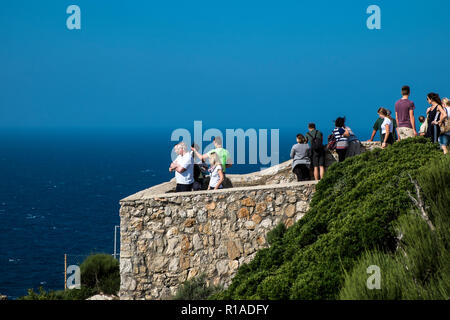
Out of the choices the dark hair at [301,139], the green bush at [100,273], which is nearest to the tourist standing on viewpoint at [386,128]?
the dark hair at [301,139]

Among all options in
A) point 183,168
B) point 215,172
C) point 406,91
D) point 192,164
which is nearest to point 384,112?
point 406,91

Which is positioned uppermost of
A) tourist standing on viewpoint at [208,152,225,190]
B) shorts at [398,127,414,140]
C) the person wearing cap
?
shorts at [398,127,414,140]

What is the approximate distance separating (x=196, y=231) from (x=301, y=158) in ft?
10.2

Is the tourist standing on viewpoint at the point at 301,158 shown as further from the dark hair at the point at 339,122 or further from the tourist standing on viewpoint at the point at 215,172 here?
the tourist standing on viewpoint at the point at 215,172

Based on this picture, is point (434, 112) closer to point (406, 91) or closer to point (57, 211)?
point (406, 91)

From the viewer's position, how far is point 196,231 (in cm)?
1194

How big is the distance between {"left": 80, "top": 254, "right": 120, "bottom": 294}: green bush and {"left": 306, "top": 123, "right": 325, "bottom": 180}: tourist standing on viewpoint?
18.9 feet

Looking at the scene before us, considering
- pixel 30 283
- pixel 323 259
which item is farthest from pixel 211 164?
pixel 30 283

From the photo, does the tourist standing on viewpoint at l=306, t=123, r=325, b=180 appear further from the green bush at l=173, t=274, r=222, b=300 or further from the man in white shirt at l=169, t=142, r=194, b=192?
the green bush at l=173, t=274, r=222, b=300

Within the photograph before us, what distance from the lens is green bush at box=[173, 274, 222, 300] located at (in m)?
11.3

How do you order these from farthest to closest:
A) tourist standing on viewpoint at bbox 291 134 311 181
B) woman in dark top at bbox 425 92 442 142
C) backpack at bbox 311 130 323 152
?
backpack at bbox 311 130 323 152 < tourist standing on viewpoint at bbox 291 134 311 181 < woman in dark top at bbox 425 92 442 142

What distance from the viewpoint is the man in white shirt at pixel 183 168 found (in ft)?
41.3

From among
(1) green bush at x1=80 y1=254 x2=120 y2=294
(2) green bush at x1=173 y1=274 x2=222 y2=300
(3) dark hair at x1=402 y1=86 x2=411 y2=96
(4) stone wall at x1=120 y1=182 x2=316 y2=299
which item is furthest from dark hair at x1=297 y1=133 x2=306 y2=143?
(1) green bush at x1=80 y1=254 x2=120 y2=294

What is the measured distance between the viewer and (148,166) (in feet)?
399
